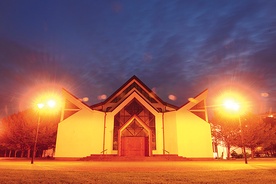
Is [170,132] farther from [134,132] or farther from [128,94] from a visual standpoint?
[128,94]

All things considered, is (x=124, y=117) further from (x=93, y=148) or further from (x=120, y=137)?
(x=93, y=148)

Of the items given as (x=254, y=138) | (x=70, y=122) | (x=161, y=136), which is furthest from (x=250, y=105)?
(x=70, y=122)

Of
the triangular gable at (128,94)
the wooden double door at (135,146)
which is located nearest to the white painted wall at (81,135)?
the wooden double door at (135,146)

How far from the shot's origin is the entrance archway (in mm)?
23875

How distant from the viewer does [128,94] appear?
94.3 feet

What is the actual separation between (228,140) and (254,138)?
4023mm

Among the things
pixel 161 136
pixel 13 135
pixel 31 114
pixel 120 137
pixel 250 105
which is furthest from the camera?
pixel 250 105

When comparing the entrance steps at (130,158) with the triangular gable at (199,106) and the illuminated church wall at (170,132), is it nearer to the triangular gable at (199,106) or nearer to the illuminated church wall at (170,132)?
the illuminated church wall at (170,132)

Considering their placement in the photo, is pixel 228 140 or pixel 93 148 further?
pixel 228 140

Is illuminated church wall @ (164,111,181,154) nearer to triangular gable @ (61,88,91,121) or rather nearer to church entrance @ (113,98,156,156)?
church entrance @ (113,98,156,156)

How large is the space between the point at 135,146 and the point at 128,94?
313 inches

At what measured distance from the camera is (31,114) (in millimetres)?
30812

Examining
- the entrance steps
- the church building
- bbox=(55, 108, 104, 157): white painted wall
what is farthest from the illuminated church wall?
bbox=(55, 108, 104, 157): white painted wall

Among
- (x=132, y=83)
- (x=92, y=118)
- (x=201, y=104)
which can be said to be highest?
(x=132, y=83)
